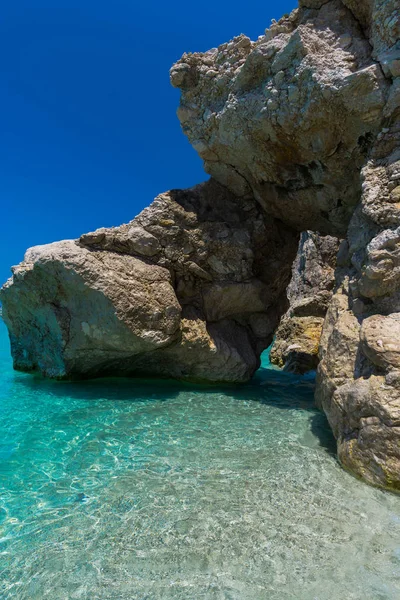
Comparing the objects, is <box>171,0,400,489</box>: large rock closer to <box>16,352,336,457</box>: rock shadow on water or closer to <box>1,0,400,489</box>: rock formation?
<box>1,0,400,489</box>: rock formation

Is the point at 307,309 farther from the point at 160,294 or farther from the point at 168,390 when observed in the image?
the point at 160,294

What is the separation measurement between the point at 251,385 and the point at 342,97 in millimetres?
9697

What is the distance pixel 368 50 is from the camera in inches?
347

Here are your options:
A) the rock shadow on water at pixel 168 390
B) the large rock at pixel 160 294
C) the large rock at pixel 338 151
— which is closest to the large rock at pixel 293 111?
the large rock at pixel 338 151

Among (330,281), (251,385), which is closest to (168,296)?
(251,385)

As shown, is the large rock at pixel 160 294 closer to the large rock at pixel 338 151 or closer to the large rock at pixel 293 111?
the large rock at pixel 293 111

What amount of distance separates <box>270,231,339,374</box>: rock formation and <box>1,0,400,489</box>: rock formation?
3.30m

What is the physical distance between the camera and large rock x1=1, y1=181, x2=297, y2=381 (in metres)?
11.6

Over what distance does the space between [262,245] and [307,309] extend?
888cm

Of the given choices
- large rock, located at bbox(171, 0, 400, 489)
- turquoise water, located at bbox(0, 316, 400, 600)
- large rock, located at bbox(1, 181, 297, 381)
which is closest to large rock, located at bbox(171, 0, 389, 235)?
large rock, located at bbox(171, 0, 400, 489)

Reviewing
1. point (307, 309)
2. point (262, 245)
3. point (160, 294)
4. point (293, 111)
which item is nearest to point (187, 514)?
point (160, 294)

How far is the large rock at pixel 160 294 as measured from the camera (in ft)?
38.0

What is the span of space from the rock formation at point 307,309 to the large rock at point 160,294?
11.3 ft

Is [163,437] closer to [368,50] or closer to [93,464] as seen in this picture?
[93,464]
